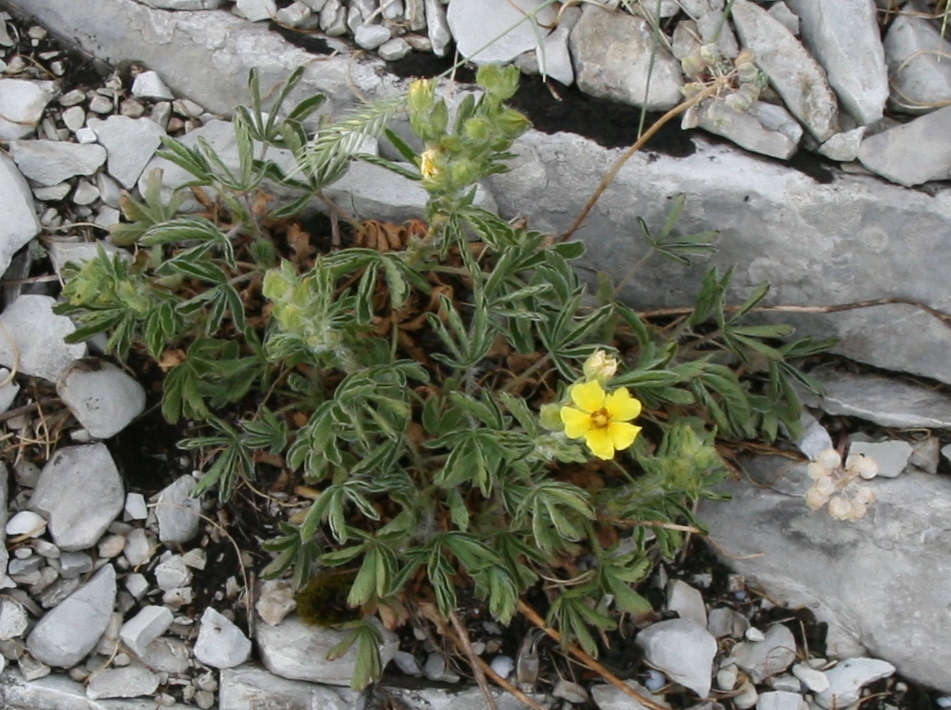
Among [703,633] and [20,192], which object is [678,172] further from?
[20,192]

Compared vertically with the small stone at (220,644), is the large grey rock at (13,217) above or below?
above

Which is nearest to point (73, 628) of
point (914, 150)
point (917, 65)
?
point (914, 150)

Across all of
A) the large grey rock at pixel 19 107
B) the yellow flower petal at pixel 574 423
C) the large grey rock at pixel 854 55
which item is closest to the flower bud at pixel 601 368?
the yellow flower petal at pixel 574 423

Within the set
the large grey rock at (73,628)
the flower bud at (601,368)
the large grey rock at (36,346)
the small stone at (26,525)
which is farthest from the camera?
the large grey rock at (36,346)

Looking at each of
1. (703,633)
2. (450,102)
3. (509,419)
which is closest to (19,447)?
(509,419)

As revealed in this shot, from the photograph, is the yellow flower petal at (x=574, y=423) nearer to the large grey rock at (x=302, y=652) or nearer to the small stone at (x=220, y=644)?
the large grey rock at (x=302, y=652)

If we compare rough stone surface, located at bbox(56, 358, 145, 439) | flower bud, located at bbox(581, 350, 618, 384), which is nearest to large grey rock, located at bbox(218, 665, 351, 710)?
rough stone surface, located at bbox(56, 358, 145, 439)

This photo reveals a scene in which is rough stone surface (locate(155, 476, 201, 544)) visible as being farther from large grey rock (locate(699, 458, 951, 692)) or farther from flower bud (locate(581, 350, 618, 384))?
large grey rock (locate(699, 458, 951, 692))

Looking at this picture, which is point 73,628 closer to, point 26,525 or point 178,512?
point 26,525
